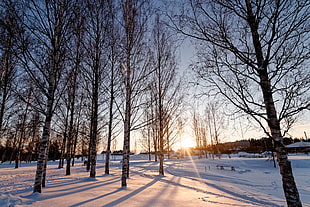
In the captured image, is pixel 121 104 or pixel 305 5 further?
pixel 121 104

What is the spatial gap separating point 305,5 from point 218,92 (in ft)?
7.66

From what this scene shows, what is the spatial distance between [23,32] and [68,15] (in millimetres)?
1666

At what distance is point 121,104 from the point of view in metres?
8.95

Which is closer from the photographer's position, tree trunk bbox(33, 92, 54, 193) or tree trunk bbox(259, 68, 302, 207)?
tree trunk bbox(259, 68, 302, 207)

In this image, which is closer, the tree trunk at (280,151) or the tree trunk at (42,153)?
the tree trunk at (280,151)

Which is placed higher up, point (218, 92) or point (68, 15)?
point (68, 15)

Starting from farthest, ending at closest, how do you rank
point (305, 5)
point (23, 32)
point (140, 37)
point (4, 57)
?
point (4, 57) → point (140, 37) → point (23, 32) → point (305, 5)

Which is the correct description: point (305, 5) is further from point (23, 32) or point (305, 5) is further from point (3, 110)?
point (3, 110)

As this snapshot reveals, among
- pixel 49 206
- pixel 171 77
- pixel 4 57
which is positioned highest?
pixel 4 57

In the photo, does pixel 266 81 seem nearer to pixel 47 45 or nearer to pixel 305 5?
pixel 305 5

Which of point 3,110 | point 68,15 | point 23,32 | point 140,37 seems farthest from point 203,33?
point 3,110

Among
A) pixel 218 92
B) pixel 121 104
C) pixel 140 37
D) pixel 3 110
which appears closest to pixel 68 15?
pixel 140 37

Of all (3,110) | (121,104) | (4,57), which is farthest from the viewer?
(3,110)

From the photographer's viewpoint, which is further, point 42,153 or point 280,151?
point 42,153
